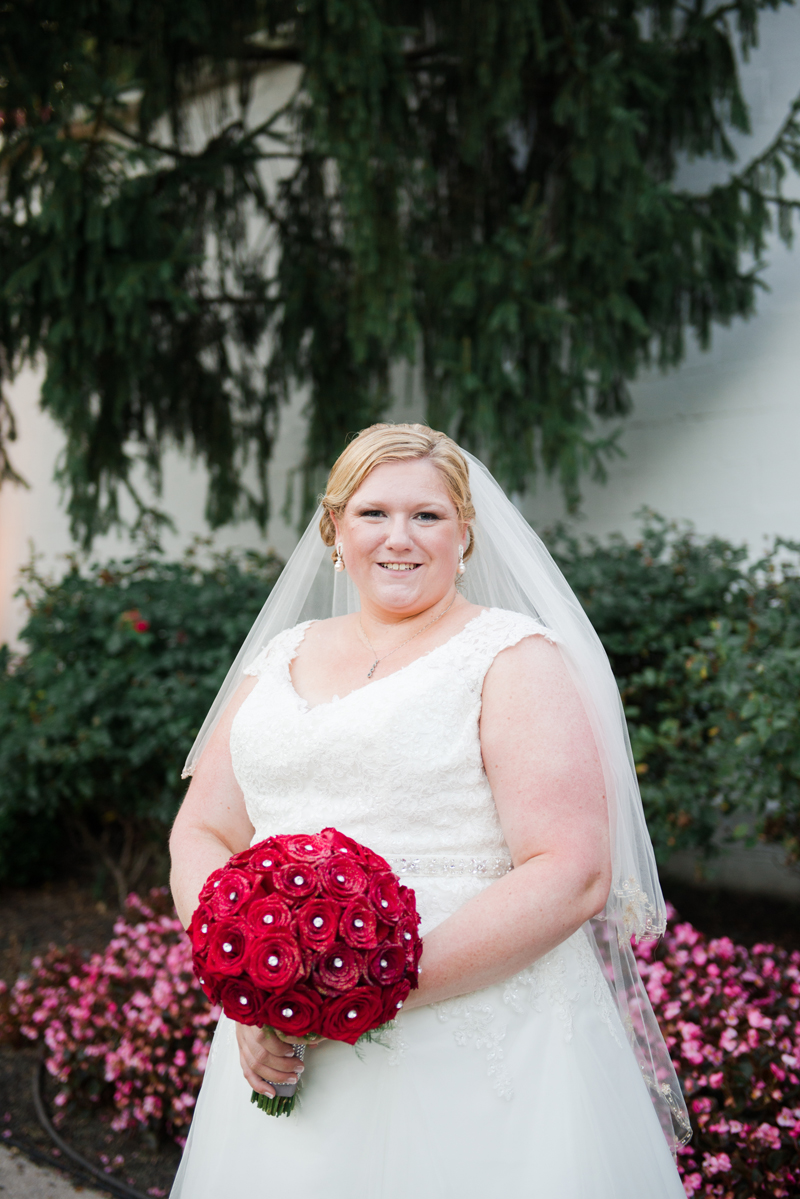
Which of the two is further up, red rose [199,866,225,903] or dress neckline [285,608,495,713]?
dress neckline [285,608,495,713]

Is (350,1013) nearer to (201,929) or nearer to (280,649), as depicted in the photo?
(201,929)

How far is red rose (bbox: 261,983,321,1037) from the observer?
4.95 ft

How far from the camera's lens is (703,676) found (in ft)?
12.4

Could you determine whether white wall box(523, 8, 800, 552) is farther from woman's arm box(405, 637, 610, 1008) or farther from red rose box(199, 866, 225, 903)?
red rose box(199, 866, 225, 903)

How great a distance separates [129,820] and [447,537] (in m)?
3.84

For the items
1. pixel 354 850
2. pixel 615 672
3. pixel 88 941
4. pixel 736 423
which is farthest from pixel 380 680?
pixel 736 423

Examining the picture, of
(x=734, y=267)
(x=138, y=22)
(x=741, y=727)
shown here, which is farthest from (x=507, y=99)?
(x=741, y=727)

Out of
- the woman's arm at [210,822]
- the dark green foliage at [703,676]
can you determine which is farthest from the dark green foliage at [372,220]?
the woman's arm at [210,822]

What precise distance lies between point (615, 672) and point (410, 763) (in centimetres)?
274

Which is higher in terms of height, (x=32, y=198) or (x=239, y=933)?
(x=32, y=198)

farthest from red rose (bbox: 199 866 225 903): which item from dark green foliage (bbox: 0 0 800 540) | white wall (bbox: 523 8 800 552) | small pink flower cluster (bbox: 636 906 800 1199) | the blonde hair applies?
white wall (bbox: 523 8 800 552)

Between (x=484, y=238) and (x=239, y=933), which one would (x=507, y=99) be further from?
(x=239, y=933)

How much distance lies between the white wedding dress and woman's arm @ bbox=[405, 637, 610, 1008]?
0.07 meters

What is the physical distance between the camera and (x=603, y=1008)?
1.93 m
